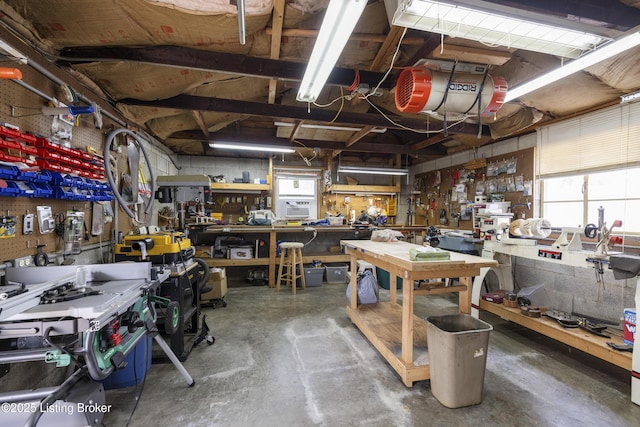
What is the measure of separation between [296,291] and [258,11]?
3926 mm

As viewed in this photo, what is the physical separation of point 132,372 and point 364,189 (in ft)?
17.4

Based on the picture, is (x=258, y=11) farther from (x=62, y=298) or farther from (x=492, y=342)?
(x=492, y=342)

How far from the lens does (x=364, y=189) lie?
21.1ft

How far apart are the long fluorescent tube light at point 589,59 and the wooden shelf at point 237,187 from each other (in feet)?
14.5

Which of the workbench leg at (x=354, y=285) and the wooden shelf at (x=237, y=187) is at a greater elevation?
the wooden shelf at (x=237, y=187)

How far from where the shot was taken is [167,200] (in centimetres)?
333

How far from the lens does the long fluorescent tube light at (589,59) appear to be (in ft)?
5.81

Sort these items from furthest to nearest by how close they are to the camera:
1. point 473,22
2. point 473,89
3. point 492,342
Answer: point 492,342 → point 473,89 → point 473,22

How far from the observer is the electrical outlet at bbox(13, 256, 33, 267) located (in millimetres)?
1701

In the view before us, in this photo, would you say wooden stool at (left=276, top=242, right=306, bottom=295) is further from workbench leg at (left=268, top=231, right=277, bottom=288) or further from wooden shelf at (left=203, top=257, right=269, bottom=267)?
wooden shelf at (left=203, top=257, right=269, bottom=267)

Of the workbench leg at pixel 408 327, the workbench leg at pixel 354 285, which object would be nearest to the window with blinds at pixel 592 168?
the workbench leg at pixel 408 327

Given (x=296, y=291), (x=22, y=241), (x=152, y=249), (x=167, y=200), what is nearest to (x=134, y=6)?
(x=22, y=241)

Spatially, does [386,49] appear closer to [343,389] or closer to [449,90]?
[449,90]

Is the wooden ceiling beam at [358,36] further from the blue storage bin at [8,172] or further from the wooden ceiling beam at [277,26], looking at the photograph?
the blue storage bin at [8,172]
